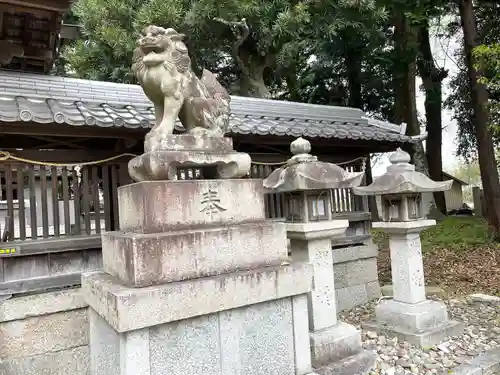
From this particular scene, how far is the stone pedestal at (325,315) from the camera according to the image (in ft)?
14.3

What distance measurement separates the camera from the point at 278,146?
6.85m

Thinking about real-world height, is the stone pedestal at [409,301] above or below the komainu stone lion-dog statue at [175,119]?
below

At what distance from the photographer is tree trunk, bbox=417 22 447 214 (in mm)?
15430

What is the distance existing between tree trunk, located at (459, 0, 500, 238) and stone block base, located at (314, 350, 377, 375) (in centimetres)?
783

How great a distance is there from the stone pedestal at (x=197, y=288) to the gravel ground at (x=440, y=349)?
1705 millimetres

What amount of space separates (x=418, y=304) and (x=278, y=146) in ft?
10.9

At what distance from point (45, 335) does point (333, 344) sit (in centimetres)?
339

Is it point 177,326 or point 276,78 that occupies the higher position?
point 276,78

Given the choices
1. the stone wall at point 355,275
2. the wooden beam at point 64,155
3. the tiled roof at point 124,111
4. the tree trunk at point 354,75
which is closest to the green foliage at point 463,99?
the tree trunk at point 354,75

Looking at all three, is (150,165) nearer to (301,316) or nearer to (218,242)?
(218,242)

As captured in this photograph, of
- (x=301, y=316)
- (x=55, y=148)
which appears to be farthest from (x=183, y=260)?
(x=55, y=148)

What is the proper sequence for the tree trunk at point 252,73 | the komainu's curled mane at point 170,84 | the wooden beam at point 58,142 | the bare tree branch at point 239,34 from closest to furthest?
the komainu's curled mane at point 170,84 → the wooden beam at point 58,142 → the bare tree branch at point 239,34 → the tree trunk at point 252,73

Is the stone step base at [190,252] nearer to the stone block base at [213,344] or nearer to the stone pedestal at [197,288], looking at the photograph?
the stone pedestal at [197,288]

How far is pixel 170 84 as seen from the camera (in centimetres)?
341
